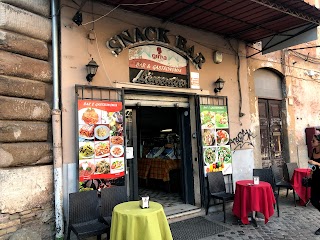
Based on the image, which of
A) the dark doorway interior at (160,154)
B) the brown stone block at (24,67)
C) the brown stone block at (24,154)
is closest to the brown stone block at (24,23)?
the brown stone block at (24,67)

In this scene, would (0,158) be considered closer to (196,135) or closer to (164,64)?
(164,64)

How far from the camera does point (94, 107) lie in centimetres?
458

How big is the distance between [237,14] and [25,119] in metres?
4.35

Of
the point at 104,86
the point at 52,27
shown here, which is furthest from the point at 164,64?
the point at 52,27

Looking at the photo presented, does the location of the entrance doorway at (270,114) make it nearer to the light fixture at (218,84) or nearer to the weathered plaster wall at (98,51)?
the light fixture at (218,84)

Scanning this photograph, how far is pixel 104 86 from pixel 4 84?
60.2 inches

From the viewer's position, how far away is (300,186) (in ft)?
20.9

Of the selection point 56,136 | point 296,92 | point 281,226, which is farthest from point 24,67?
point 296,92

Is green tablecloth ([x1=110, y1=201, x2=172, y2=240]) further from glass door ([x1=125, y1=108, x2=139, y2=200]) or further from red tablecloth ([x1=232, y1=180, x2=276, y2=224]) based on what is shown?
red tablecloth ([x1=232, y1=180, x2=276, y2=224])

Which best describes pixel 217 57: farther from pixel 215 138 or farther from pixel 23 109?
pixel 23 109

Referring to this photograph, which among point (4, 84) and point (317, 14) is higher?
point (317, 14)

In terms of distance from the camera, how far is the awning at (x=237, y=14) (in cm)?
502

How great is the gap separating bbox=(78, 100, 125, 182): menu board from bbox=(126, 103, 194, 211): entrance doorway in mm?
639

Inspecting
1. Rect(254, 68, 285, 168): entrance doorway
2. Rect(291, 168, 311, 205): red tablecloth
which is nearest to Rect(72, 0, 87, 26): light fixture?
Rect(254, 68, 285, 168): entrance doorway
